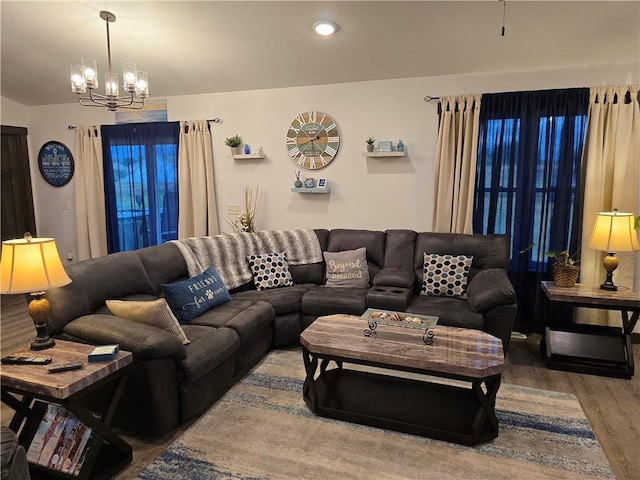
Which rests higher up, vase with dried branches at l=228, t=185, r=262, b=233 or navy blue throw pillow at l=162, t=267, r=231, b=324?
vase with dried branches at l=228, t=185, r=262, b=233

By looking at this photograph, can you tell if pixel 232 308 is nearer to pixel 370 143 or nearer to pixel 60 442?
pixel 60 442

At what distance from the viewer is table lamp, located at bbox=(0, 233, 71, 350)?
1.99 meters

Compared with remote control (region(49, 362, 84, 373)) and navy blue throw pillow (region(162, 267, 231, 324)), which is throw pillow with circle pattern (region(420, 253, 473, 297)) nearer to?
navy blue throw pillow (region(162, 267, 231, 324))

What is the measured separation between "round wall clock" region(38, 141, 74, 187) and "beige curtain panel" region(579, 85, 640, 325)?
615cm

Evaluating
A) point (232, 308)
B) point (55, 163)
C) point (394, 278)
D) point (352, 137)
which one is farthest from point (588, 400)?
point (55, 163)

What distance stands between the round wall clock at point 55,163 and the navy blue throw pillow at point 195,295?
353 cm

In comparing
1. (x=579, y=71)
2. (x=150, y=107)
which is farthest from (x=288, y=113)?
(x=579, y=71)

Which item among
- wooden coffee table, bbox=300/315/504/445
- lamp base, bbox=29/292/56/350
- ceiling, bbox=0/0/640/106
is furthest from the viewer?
ceiling, bbox=0/0/640/106

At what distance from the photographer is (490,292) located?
318 centimetres

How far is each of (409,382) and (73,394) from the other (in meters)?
1.93

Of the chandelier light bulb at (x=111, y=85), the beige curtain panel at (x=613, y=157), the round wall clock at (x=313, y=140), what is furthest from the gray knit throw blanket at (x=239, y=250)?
the beige curtain panel at (x=613, y=157)

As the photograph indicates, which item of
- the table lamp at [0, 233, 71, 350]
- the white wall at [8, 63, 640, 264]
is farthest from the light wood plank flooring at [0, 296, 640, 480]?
the white wall at [8, 63, 640, 264]

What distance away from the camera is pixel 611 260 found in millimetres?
3256

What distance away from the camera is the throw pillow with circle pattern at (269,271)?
154 inches
